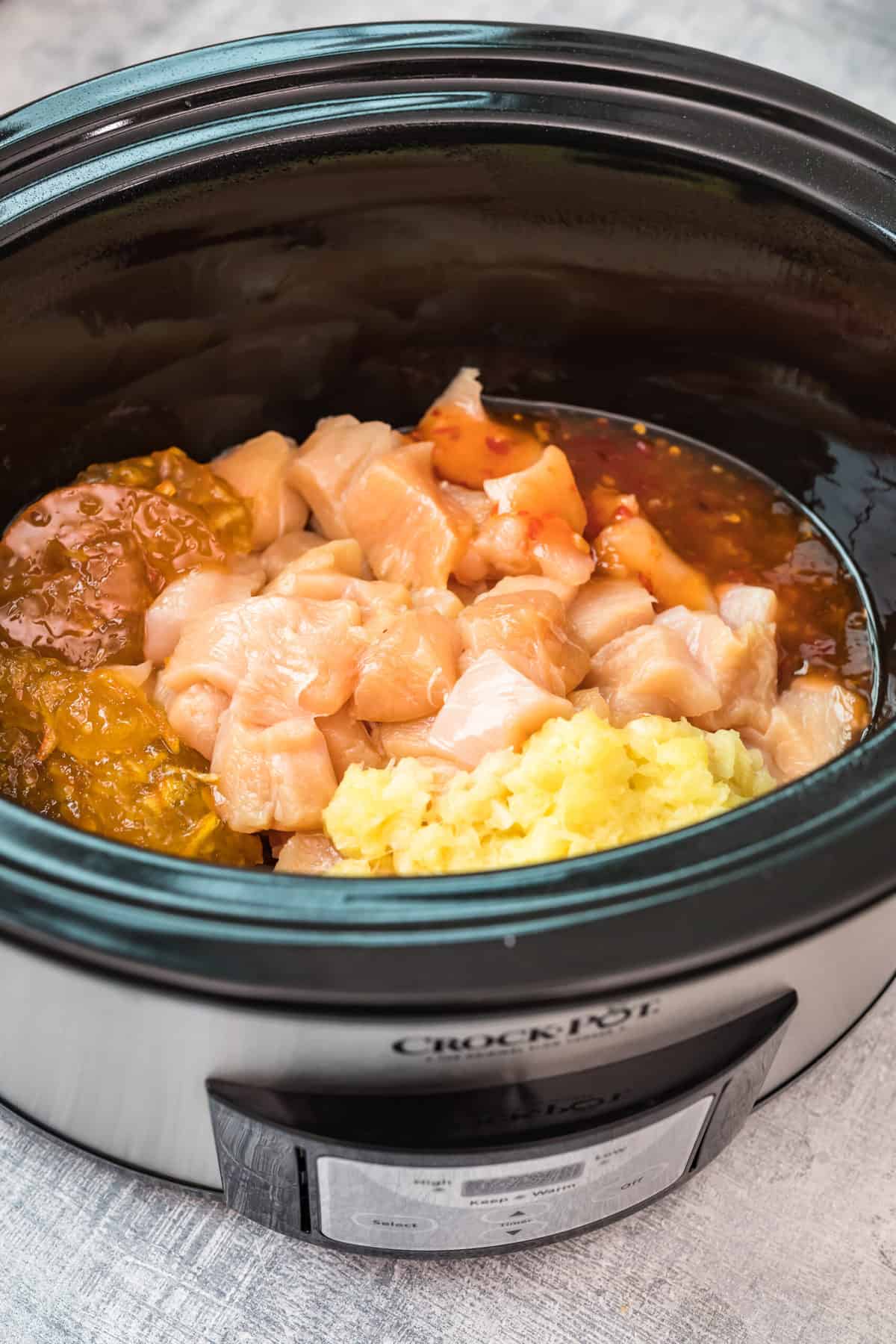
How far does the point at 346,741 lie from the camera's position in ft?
4.64

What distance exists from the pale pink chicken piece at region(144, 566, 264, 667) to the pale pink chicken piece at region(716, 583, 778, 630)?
591 mm

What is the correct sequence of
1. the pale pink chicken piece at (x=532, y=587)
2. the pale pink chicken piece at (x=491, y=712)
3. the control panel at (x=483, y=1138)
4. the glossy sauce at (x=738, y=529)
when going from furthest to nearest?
1. the glossy sauce at (x=738, y=529)
2. the pale pink chicken piece at (x=532, y=587)
3. the pale pink chicken piece at (x=491, y=712)
4. the control panel at (x=483, y=1138)

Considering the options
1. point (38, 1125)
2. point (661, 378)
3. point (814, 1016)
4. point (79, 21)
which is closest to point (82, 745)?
point (38, 1125)

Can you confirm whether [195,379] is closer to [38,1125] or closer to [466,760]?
[466,760]

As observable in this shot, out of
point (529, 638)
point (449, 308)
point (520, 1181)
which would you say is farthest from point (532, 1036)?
point (449, 308)

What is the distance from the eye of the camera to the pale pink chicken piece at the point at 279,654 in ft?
4.58

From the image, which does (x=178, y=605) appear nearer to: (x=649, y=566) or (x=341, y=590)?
(x=341, y=590)

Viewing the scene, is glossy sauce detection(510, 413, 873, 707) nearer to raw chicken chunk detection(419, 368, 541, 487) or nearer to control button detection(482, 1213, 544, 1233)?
raw chicken chunk detection(419, 368, 541, 487)

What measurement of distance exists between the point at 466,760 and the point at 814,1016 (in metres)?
0.41

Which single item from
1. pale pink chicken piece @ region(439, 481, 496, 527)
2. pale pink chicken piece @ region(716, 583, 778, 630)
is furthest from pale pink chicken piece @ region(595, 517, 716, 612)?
pale pink chicken piece @ region(439, 481, 496, 527)

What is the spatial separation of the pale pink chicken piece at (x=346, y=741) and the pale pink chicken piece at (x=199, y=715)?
0.11 metres

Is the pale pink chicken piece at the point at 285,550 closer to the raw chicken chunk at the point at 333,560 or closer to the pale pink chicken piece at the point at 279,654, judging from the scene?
the raw chicken chunk at the point at 333,560

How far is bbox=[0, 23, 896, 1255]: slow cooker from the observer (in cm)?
88

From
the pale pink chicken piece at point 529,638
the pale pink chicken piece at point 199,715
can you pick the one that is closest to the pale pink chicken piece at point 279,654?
the pale pink chicken piece at point 199,715
